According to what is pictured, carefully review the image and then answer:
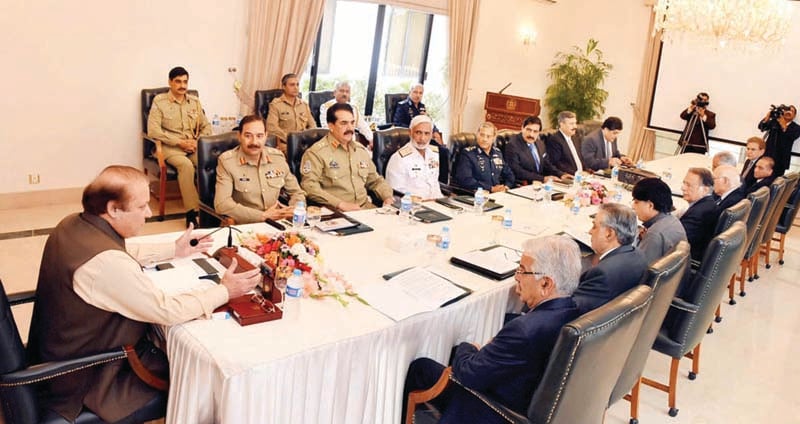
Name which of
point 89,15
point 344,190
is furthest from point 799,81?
point 89,15

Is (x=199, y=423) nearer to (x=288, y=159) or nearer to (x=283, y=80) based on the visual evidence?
(x=288, y=159)

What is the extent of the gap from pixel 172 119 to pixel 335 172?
2208 millimetres

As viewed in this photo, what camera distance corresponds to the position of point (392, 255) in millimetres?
3031

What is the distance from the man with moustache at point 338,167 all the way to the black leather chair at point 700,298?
6.46 feet

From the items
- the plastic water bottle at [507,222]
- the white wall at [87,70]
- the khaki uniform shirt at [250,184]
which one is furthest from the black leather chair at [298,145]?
the white wall at [87,70]

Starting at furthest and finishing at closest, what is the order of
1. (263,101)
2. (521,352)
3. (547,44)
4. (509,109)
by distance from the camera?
1. (547,44)
2. (509,109)
3. (263,101)
4. (521,352)

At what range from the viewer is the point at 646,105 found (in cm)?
1027

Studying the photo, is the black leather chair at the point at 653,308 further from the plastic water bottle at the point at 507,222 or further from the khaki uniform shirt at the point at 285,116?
the khaki uniform shirt at the point at 285,116

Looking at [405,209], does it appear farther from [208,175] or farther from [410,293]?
[208,175]

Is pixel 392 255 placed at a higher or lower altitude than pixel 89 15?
lower

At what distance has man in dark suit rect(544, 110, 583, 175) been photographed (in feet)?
21.4

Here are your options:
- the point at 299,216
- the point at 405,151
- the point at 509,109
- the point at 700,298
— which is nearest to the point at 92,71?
the point at 405,151

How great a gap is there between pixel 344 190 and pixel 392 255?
1545 mm

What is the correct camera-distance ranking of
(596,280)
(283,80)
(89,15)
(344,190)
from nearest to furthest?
1. (596,280)
2. (344,190)
3. (89,15)
4. (283,80)
